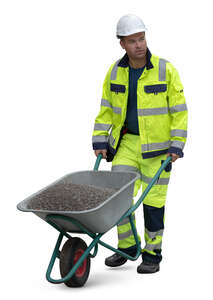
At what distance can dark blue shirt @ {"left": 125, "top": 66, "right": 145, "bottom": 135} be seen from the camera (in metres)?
5.93

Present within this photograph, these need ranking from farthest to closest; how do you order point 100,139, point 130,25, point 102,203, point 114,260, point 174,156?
point 114,260
point 100,139
point 174,156
point 130,25
point 102,203

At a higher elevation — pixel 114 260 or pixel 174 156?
pixel 174 156

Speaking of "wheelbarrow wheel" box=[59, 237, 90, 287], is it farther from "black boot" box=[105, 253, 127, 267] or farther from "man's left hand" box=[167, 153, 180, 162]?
"man's left hand" box=[167, 153, 180, 162]

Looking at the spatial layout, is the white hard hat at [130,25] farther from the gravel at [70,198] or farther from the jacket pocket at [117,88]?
the gravel at [70,198]

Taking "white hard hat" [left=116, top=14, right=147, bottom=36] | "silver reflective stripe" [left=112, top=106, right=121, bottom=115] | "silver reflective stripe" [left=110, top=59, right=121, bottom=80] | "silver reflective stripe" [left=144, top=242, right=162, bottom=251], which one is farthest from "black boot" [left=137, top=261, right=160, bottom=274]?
"white hard hat" [left=116, top=14, right=147, bottom=36]

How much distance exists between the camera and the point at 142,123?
5.89 m

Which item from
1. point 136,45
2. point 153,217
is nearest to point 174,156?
point 153,217

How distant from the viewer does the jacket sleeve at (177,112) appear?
5852 mm

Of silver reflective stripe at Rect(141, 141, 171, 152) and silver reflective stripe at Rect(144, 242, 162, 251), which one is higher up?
silver reflective stripe at Rect(141, 141, 171, 152)

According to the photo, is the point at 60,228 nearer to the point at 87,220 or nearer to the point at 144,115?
the point at 87,220

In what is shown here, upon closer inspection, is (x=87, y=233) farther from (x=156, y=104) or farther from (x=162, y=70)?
(x=162, y=70)

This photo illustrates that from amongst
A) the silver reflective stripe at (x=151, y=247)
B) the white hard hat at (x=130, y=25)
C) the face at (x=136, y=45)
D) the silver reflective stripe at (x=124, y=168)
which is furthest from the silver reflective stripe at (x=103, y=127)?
the silver reflective stripe at (x=151, y=247)

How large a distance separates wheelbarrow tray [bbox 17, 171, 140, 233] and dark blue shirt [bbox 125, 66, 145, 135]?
0.53 m

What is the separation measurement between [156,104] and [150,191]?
0.77m
